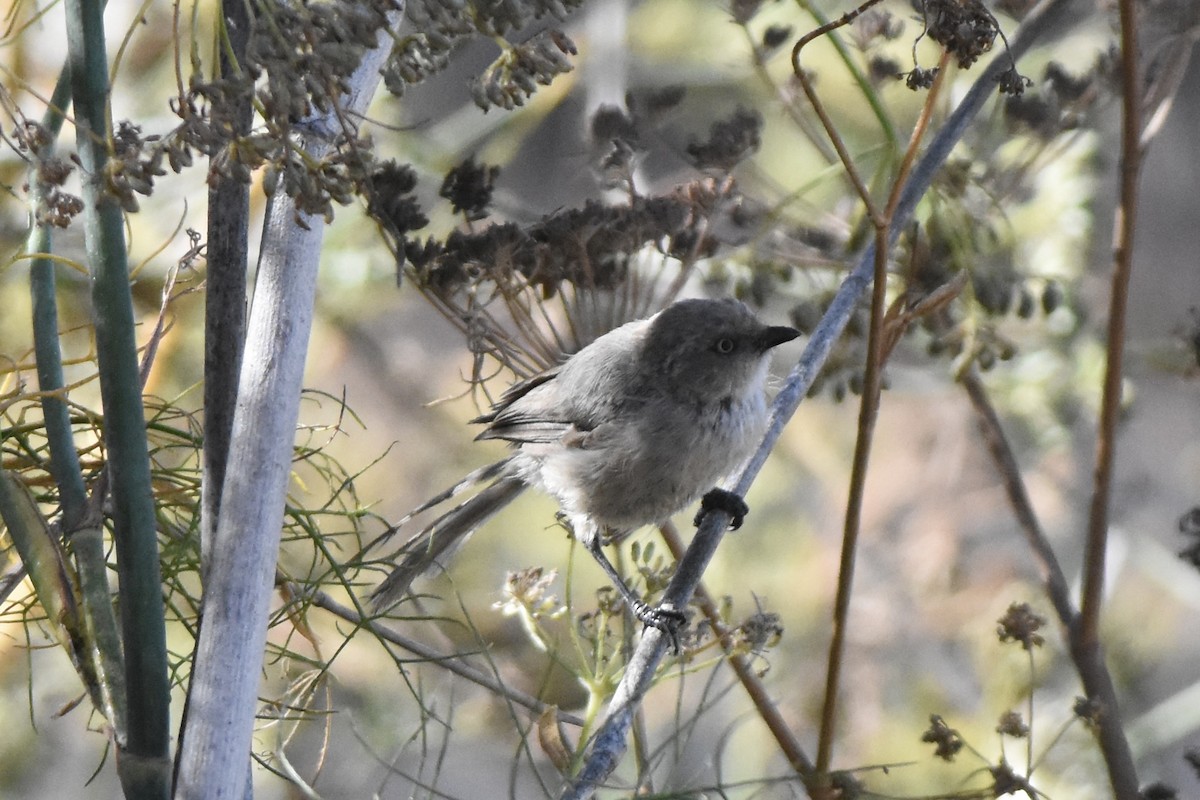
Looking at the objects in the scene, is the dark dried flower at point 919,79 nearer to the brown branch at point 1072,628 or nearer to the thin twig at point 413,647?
the thin twig at point 413,647

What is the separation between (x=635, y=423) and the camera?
3387mm

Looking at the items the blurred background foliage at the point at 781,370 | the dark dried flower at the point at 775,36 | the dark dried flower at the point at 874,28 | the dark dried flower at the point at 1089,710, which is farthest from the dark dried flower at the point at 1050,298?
the dark dried flower at the point at 1089,710

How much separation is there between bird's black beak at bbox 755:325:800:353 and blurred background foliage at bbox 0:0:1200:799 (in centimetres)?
Answer: 13

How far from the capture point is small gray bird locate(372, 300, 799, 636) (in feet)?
10.4

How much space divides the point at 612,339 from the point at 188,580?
4.38ft

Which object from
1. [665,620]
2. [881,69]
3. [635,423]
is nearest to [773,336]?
[635,423]

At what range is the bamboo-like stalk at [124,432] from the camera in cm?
112

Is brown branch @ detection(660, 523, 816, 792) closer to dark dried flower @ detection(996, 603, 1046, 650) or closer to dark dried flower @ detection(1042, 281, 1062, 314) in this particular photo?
dark dried flower @ detection(996, 603, 1046, 650)

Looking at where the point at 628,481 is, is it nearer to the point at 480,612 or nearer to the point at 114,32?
the point at 480,612

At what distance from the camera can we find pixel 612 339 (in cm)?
342

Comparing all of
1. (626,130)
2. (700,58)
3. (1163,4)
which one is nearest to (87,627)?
(626,130)

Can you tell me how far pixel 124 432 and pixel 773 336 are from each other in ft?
7.10

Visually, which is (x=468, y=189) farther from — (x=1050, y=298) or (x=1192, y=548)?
(x=1192, y=548)

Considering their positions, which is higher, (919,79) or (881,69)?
(881,69)
